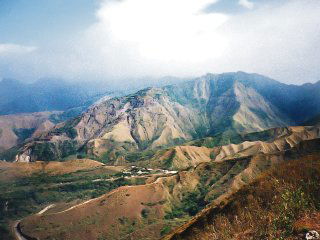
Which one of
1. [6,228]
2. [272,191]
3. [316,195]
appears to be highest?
[316,195]

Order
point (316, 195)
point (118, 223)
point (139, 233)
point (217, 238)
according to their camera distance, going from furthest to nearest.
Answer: point (118, 223) → point (139, 233) → point (316, 195) → point (217, 238)

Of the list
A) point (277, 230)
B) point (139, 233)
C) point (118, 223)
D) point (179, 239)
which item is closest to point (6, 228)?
point (118, 223)

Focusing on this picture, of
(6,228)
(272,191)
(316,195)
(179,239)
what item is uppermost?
(316,195)

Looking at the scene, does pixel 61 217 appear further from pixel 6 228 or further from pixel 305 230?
pixel 305 230

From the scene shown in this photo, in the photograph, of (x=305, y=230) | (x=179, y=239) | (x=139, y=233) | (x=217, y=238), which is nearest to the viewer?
(x=305, y=230)

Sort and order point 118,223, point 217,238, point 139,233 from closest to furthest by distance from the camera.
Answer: point 217,238 < point 139,233 < point 118,223

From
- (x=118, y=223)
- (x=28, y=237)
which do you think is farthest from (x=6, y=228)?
(x=118, y=223)

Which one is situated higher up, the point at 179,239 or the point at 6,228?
the point at 179,239

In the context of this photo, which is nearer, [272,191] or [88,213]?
[272,191]

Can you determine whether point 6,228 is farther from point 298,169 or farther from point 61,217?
point 298,169
